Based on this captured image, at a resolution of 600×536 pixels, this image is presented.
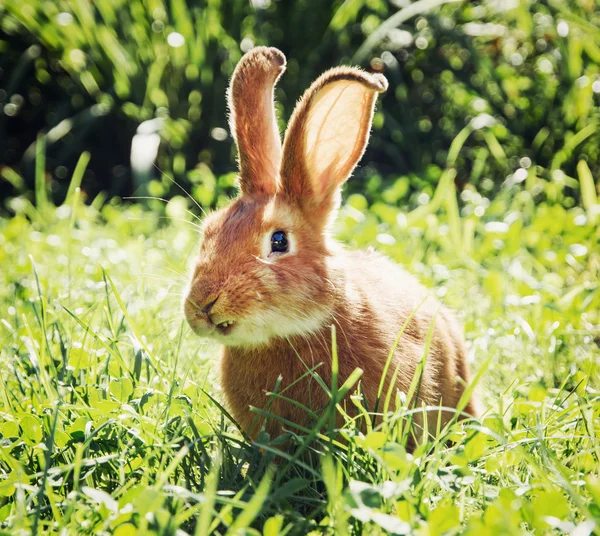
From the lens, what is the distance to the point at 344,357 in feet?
7.43

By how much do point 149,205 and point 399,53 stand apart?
254cm

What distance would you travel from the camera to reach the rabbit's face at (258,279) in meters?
2.12

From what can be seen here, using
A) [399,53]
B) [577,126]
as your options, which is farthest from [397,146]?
[577,126]

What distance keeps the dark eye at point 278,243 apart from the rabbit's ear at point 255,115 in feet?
0.89

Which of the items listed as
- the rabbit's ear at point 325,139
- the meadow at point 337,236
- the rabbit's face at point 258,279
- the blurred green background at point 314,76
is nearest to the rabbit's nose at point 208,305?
the rabbit's face at point 258,279

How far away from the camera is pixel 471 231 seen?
4.02 m

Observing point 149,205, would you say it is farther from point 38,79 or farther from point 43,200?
point 38,79

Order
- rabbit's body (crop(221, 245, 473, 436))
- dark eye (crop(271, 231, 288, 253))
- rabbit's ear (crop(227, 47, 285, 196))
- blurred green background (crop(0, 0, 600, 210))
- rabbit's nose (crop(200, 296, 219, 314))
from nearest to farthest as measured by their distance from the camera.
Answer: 1. rabbit's nose (crop(200, 296, 219, 314))
2. rabbit's body (crop(221, 245, 473, 436))
3. dark eye (crop(271, 231, 288, 253))
4. rabbit's ear (crop(227, 47, 285, 196))
5. blurred green background (crop(0, 0, 600, 210))

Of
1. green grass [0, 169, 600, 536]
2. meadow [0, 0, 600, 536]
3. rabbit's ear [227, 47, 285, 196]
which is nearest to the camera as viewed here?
green grass [0, 169, 600, 536]

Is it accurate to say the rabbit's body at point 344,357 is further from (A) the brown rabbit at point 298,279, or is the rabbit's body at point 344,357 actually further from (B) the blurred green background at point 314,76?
(B) the blurred green background at point 314,76

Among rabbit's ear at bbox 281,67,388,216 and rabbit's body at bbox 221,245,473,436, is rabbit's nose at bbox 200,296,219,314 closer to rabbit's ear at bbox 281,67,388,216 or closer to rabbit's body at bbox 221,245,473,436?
rabbit's body at bbox 221,245,473,436

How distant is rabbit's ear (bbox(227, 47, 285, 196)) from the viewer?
2539mm

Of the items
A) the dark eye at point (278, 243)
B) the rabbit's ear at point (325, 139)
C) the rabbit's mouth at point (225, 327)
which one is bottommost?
the rabbit's mouth at point (225, 327)

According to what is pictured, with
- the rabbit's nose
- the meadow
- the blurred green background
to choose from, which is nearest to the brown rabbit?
the rabbit's nose
